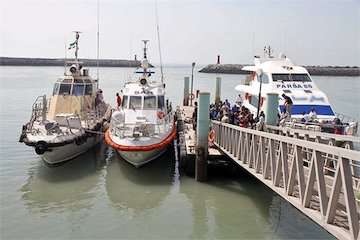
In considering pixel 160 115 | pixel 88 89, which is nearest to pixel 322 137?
pixel 160 115

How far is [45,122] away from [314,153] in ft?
44.1

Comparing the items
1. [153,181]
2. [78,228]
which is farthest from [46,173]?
[78,228]

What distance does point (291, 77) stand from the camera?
20.6 metres

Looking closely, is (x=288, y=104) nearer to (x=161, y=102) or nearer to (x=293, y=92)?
(x=293, y=92)

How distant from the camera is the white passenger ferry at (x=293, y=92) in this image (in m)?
16.9

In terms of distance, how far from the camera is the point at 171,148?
69.1 ft

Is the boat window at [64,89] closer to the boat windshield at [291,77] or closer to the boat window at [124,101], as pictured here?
the boat window at [124,101]

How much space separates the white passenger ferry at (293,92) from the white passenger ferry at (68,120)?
→ 8.10 metres

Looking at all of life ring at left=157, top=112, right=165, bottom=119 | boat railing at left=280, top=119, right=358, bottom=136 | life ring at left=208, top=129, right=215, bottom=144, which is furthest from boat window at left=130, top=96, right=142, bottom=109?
boat railing at left=280, top=119, right=358, bottom=136

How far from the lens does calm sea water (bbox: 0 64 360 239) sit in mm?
11867

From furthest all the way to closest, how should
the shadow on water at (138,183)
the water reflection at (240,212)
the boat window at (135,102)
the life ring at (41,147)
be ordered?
the boat window at (135,102) < the life ring at (41,147) < the shadow on water at (138,183) < the water reflection at (240,212)

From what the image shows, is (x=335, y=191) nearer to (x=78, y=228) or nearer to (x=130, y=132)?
(x=78, y=228)

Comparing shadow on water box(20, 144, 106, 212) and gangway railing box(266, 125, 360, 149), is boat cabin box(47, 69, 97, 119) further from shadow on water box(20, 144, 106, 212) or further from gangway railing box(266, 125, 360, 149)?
gangway railing box(266, 125, 360, 149)

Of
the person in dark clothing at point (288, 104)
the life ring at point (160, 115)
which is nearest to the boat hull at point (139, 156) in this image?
the life ring at point (160, 115)
